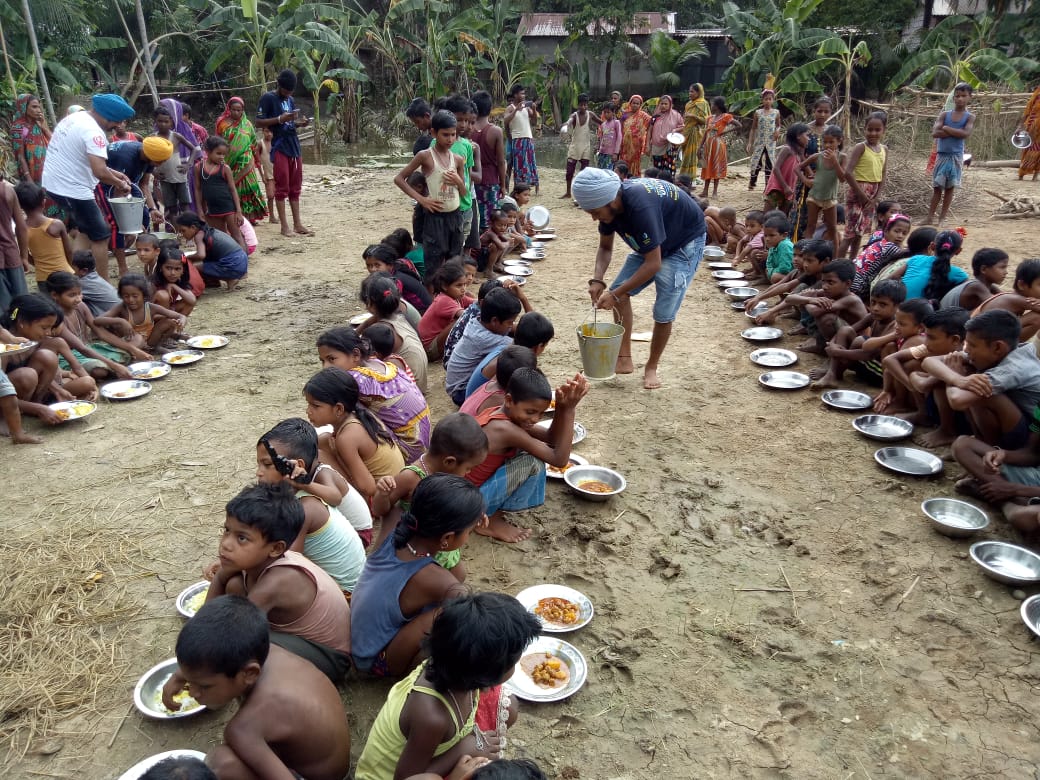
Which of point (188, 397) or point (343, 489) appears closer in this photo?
point (343, 489)

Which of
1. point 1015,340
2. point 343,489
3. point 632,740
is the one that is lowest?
point 632,740

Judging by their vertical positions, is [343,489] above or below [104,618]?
above

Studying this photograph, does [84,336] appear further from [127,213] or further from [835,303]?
[835,303]

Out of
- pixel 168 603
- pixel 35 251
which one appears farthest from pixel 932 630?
pixel 35 251

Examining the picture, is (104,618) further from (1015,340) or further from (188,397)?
(1015,340)

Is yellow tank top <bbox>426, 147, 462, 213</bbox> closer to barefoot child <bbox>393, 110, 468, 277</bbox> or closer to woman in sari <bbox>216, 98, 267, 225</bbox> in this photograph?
barefoot child <bbox>393, 110, 468, 277</bbox>

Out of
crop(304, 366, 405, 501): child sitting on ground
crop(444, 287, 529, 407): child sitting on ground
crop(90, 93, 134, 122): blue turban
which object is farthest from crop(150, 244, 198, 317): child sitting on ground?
crop(304, 366, 405, 501): child sitting on ground

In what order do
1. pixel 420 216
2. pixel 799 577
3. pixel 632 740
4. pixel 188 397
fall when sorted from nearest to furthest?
pixel 632 740
pixel 799 577
pixel 188 397
pixel 420 216

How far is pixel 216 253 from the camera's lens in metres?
7.02

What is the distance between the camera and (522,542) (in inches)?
136

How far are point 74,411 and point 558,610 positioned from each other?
3.54 metres

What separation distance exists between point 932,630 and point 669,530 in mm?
1175

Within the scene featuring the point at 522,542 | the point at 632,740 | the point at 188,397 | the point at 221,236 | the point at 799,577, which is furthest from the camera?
the point at 221,236

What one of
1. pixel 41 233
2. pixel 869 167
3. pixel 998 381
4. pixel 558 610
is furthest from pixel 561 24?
pixel 558 610
